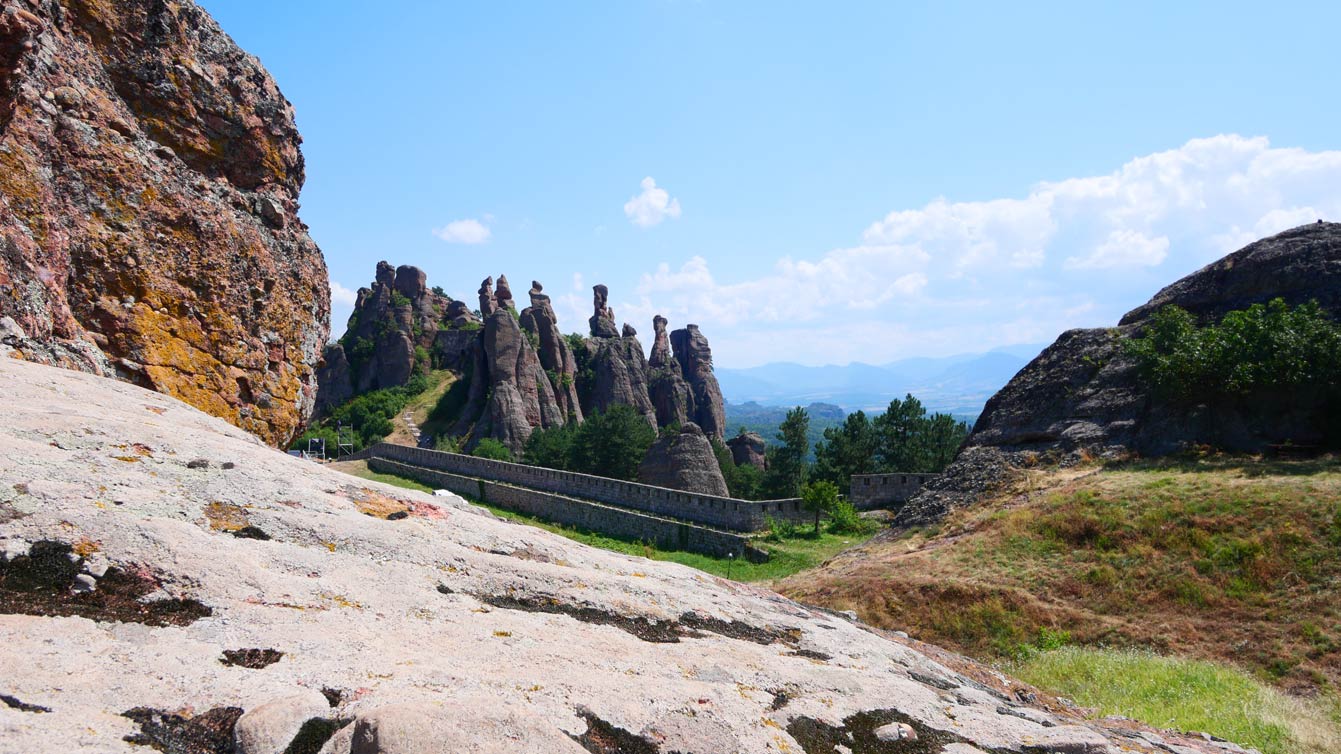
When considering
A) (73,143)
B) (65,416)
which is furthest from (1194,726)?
(73,143)

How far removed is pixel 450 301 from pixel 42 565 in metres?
82.0

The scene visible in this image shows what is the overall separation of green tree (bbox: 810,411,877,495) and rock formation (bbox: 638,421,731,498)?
7.94 m

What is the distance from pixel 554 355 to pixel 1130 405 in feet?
161

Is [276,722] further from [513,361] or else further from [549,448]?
[513,361]

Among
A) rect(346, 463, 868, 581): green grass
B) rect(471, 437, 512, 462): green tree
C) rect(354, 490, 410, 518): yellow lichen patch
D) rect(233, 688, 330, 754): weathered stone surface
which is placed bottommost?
rect(346, 463, 868, 581): green grass

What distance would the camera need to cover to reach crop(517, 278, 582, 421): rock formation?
207ft

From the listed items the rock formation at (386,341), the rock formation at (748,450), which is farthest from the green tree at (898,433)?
the rock formation at (386,341)

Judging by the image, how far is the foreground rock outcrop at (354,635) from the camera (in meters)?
2.49

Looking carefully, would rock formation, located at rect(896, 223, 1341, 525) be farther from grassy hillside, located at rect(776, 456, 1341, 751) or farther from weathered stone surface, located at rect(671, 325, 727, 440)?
weathered stone surface, located at rect(671, 325, 727, 440)

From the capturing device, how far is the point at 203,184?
7.71m

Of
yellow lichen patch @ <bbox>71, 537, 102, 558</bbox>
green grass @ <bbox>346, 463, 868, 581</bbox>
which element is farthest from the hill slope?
yellow lichen patch @ <bbox>71, 537, 102, 558</bbox>

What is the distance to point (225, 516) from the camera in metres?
4.03

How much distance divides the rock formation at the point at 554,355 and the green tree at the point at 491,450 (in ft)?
37.7

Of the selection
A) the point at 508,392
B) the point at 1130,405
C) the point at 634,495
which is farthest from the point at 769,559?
the point at 508,392
